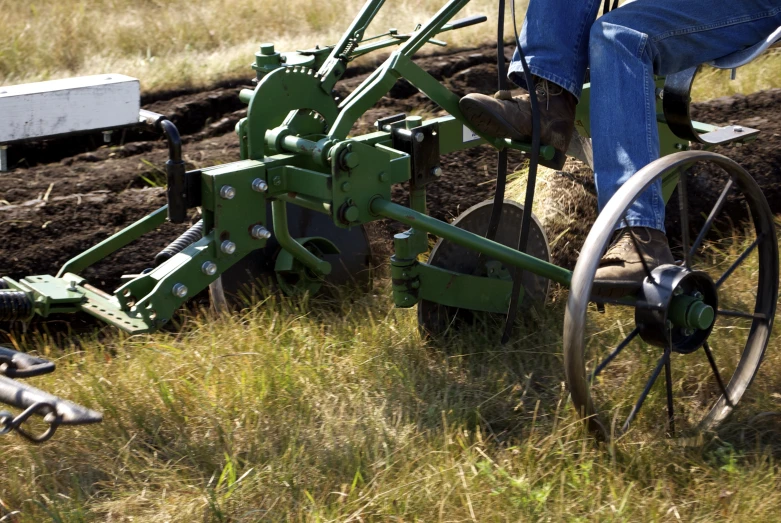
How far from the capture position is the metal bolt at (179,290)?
279cm

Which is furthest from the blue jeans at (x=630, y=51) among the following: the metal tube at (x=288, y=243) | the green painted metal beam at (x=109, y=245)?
the green painted metal beam at (x=109, y=245)

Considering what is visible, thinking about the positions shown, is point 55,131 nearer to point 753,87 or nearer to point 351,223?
point 351,223

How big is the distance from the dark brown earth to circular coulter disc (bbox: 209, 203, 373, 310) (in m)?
0.38

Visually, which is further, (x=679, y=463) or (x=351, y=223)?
(x=351, y=223)

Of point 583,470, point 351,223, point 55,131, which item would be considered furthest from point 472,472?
point 55,131

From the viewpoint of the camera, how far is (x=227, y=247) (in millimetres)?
2834

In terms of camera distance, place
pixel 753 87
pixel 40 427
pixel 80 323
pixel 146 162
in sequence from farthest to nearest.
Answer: pixel 753 87 → pixel 146 162 → pixel 80 323 → pixel 40 427

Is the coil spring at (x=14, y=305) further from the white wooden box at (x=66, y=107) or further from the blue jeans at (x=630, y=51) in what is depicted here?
the blue jeans at (x=630, y=51)

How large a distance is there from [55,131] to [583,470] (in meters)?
1.76

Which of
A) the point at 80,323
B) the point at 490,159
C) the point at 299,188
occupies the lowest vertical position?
the point at 80,323

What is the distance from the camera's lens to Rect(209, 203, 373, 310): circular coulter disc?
3525 millimetres

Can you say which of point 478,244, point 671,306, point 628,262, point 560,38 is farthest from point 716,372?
point 560,38

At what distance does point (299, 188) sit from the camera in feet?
9.48

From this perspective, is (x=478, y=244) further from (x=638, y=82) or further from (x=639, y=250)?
(x=638, y=82)
